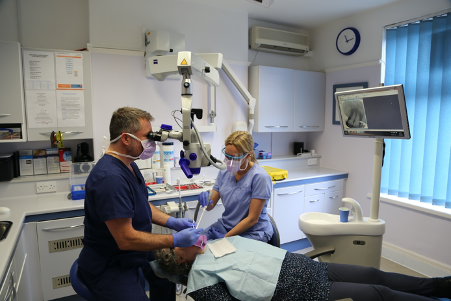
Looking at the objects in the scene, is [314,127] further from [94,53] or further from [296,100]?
[94,53]

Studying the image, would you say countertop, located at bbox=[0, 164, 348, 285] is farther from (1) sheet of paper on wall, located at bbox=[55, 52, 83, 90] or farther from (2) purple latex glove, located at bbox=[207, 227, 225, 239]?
(1) sheet of paper on wall, located at bbox=[55, 52, 83, 90]

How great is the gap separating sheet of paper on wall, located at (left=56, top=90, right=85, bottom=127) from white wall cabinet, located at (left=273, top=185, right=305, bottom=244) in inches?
79.6

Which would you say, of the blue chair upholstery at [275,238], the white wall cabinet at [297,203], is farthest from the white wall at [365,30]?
the blue chair upholstery at [275,238]

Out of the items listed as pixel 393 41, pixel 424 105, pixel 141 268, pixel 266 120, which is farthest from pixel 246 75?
pixel 141 268

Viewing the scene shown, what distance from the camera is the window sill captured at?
109 inches

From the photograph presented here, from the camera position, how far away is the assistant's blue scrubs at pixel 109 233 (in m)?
1.35

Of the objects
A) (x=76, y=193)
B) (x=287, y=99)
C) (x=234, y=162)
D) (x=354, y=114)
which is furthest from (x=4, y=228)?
(x=287, y=99)

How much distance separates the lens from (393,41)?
3135 mm

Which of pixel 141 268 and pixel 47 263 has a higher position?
pixel 141 268

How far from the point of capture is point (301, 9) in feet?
11.1

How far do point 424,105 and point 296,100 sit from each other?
1367 mm

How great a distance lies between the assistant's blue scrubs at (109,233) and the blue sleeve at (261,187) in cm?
81

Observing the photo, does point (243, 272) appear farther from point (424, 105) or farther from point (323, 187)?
point (424, 105)

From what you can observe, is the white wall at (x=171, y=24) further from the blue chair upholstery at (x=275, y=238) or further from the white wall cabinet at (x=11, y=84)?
the blue chair upholstery at (x=275, y=238)
